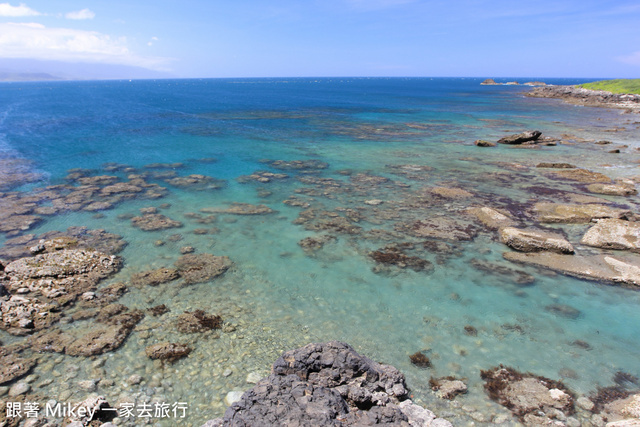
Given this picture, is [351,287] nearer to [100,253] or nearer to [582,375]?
[582,375]

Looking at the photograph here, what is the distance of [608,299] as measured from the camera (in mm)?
12648

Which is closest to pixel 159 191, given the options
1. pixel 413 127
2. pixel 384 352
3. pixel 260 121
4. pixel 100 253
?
pixel 100 253

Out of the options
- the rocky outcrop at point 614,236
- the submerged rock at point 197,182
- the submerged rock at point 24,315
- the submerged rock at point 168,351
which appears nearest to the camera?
the submerged rock at point 168,351

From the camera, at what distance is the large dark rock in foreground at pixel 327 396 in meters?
6.16

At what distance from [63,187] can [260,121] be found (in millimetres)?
A: 37667

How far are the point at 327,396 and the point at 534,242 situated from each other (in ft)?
→ 43.9

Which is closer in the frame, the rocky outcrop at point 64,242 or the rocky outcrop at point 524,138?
the rocky outcrop at point 64,242

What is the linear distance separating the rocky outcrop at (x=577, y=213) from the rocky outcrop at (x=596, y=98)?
77.8 meters

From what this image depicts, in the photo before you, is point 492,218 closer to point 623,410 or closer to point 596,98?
point 623,410

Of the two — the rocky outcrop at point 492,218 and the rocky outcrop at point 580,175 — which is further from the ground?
the rocky outcrop at point 580,175

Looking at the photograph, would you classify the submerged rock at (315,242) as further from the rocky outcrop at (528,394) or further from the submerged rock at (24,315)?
the submerged rock at (24,315)

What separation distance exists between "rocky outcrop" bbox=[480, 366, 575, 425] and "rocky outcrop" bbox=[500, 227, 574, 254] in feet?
25.2

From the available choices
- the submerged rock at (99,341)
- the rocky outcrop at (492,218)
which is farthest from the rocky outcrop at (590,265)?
the submerged rock at (99,341)

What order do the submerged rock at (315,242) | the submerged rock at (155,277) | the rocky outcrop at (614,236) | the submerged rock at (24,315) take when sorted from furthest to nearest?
the submerged rock at (315,242)
the rocky outcrop at (614,236)
the submerged rock at (155,277)
the submerged rock at (24,315)
